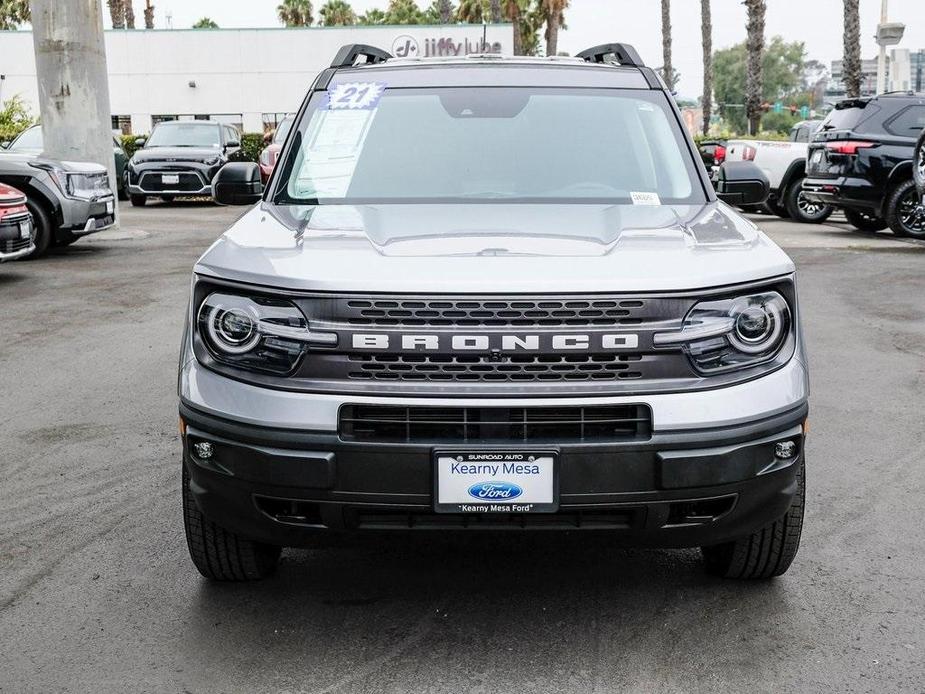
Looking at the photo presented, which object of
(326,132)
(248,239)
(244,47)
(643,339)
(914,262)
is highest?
(244,47)

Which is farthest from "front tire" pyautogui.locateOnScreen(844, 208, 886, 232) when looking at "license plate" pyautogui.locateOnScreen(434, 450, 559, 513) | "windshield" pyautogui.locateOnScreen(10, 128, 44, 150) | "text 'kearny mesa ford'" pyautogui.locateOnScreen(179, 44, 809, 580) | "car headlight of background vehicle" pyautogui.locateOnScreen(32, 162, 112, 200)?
"license plate" pyautogui.locateOnScreen(434, 450, 559, 513)

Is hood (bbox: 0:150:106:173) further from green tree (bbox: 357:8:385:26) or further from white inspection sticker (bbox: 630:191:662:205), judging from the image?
green tree (bbox: 357:8:385:26)

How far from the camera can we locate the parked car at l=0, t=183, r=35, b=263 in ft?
34.6

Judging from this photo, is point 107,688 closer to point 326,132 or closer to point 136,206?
point 326,132

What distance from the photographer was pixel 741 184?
15.9 ft

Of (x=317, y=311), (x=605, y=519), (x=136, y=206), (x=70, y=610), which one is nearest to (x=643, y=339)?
(x=605, y=519)

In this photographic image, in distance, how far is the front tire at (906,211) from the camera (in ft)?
48.0

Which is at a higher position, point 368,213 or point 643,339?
point 368,213

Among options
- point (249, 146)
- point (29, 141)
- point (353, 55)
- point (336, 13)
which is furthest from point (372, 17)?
point (353, 55)

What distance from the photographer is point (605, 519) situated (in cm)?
310

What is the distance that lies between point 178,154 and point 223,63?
79.3 ft

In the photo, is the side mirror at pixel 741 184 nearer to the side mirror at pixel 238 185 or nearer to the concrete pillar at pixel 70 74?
the side mirror at pixel 238 185

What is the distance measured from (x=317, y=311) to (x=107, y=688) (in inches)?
45.4

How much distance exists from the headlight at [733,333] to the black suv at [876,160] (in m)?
12.3
